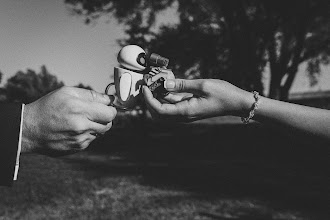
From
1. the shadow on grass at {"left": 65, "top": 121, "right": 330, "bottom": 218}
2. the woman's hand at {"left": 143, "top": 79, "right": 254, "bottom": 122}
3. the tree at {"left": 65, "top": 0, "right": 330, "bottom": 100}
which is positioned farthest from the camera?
the tree at {"left": 65, "top": 0, "right": 330, "bottom": 100}

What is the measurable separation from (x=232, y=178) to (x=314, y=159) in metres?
4.79

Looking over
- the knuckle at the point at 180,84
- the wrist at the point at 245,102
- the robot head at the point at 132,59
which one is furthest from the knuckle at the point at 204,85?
the robot head at the point at 132,59

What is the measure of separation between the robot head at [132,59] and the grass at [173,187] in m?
4.24

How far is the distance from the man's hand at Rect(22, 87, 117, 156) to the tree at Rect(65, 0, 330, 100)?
42.7 ft

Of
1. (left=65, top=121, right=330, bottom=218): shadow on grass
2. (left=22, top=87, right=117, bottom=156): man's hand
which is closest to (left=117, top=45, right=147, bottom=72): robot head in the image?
(left=22, top=87, right=117, bottom=156): man's hand

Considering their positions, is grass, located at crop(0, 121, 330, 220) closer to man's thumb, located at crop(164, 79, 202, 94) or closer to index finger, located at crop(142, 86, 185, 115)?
index finger, located at crop(142, 86, 185, 115)

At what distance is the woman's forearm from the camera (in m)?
2.46

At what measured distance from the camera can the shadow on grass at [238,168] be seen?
766cm

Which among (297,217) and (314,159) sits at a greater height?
(314,159)

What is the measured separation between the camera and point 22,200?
7047mm

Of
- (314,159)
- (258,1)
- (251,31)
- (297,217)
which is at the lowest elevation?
(297,217)

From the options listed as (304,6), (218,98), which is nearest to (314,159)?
(304,6)

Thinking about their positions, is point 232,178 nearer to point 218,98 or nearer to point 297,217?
point 297,217

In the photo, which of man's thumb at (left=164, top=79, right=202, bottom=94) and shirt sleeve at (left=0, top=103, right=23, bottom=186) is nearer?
shirt sleeve at (left=0, top=103, right=23, bottom=186)
